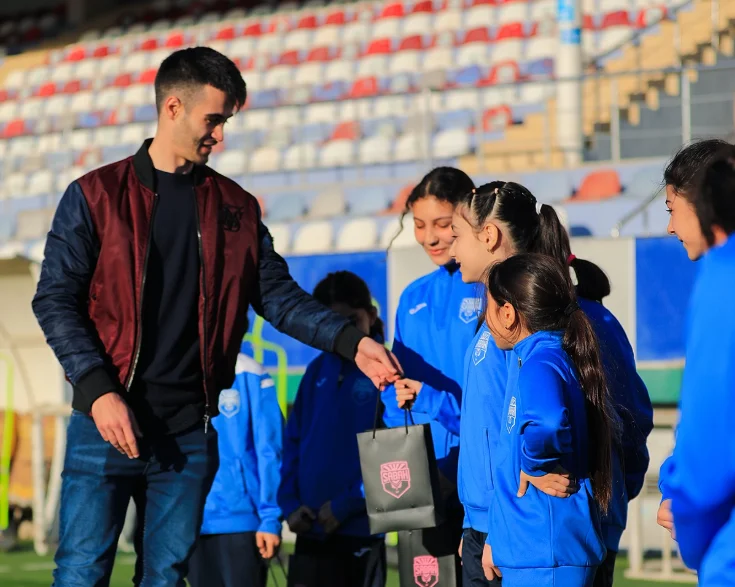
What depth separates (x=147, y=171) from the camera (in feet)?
11.1

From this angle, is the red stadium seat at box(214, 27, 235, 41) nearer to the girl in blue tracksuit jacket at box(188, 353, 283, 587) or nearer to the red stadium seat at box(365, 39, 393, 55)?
the red stadium seat at box(365, 39, 393, 55)

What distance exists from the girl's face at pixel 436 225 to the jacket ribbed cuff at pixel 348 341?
21.5 inches

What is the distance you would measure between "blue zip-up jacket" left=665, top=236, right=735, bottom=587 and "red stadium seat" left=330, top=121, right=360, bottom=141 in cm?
1178

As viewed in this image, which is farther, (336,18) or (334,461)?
(336,18)

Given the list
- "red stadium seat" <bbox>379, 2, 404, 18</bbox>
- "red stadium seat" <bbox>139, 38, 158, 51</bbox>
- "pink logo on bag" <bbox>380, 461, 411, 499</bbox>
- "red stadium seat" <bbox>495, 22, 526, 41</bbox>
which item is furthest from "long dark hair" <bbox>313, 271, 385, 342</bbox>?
"red stadium seat" <bbox>139, 38, 158, 51</bbox>

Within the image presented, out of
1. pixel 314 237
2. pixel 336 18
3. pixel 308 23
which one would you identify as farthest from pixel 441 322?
pixel 308 23

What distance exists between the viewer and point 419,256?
735 cm

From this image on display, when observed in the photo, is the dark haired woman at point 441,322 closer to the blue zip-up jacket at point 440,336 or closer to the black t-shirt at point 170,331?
the blue zip-up jacket at point 440,336

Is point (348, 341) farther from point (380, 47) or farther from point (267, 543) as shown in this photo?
point (380, 47)

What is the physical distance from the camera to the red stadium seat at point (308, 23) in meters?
18.4

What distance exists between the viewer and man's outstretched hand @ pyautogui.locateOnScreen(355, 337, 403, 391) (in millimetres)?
3367

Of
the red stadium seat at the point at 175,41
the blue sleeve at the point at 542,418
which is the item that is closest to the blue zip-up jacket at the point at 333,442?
the blue sleeve at the point at 542,418

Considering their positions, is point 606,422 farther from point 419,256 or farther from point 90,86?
point 90,86

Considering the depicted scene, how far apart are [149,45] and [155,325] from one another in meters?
17.5
